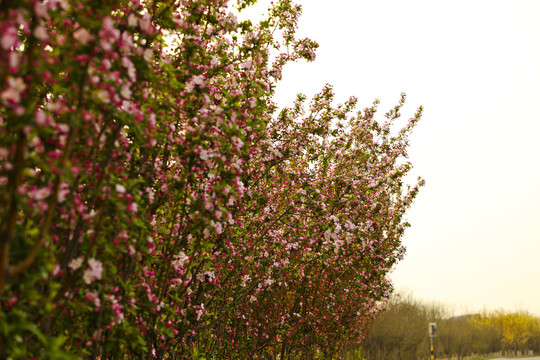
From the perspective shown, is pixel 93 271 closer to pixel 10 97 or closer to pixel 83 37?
pixel 10 97

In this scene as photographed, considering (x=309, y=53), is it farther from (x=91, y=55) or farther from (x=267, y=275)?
(x=91, y=55)

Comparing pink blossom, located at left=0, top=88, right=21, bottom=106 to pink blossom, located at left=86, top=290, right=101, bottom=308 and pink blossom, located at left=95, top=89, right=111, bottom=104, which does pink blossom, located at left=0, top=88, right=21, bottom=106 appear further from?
pink blossom, located at left=86, top=290, right=101, bottom=308

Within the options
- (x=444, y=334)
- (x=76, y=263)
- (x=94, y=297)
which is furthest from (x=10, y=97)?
(x=444, y=334)

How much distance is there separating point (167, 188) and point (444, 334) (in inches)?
1358

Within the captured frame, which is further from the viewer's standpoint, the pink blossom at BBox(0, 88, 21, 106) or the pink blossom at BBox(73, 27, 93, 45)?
the pink blossom at BBox(73, 27, 93, 45)

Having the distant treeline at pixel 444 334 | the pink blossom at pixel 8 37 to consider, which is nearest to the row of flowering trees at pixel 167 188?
the pink blossom at pixel 8 37

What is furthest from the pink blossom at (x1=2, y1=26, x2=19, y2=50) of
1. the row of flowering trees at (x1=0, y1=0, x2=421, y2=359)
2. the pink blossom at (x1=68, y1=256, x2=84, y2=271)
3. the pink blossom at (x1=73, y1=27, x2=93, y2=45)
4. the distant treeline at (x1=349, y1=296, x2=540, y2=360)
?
the distant treeline at (x1=349, y1=296, x2=540, y2=360)

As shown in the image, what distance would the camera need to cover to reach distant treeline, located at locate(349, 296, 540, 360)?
78.6 feet

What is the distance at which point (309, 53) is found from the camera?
686 centimetres

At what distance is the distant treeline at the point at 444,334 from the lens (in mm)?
23953

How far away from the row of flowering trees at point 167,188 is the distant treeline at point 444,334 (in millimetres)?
8134

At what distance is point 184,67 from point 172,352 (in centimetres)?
355

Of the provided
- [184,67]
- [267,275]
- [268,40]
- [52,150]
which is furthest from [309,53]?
[52,150]

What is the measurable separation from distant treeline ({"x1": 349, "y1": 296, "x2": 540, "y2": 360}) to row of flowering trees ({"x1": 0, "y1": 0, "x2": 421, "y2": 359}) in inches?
320
